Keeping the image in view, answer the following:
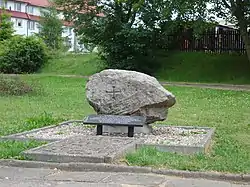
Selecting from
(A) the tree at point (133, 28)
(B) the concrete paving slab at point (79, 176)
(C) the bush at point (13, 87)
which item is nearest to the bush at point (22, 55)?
(A) the tree at point (133, 28)

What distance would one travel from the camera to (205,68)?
31.4 metres

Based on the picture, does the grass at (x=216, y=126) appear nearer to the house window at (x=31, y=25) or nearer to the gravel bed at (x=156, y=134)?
the gravel bed at (x=156, y=134)

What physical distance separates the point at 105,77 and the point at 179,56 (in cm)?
2324

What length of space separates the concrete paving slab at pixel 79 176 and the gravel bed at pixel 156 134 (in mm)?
2570

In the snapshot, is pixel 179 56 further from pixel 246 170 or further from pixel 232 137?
pixel 246 170

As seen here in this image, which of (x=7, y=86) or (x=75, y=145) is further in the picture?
(x=7, y=86)

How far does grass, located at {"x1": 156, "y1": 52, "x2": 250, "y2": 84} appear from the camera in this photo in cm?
2933

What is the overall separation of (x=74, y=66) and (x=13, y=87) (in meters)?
14.9

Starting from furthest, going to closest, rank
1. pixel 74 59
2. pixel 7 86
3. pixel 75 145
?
pixel 74 59
pixel 7 86
pixel 75 145

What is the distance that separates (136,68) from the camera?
31.7 metres

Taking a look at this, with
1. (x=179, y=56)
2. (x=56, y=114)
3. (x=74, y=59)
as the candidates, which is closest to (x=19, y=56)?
(x=74, y=59)

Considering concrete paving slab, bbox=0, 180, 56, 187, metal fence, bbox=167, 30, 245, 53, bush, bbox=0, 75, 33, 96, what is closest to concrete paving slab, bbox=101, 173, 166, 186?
concrete paving slab, bbox=0, 180, 56, 187

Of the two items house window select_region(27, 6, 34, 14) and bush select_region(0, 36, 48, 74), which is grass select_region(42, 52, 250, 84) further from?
house window select_region(27, 6, 34, 14)

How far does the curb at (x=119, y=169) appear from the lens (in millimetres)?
6938
